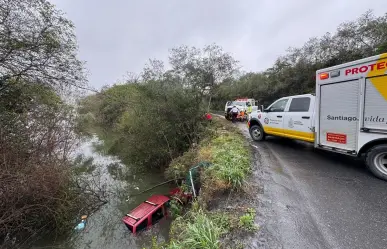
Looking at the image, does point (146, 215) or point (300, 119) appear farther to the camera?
point (300, 119)

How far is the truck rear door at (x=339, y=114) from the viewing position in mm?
4883

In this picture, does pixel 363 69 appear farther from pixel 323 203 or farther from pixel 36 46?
pixel 36 46

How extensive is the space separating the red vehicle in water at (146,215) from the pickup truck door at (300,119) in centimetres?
517

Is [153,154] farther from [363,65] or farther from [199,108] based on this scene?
[363,65]

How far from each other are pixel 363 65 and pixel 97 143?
1951cm

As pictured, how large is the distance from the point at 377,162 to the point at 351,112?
1319mm

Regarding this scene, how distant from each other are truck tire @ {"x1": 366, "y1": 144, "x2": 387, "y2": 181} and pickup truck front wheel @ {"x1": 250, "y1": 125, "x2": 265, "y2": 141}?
161 inches

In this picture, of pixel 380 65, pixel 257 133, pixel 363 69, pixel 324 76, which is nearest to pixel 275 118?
pixel 257 133

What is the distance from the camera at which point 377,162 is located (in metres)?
4.64

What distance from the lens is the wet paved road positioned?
2.89 m

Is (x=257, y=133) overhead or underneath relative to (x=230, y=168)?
overhead

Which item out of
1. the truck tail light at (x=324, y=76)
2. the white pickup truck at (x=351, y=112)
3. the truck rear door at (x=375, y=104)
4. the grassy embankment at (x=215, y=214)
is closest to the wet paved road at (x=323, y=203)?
the grassy embankment at (x=215, y=214)

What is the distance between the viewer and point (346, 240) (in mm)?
2816

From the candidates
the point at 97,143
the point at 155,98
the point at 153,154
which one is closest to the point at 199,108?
the point at 155,98
